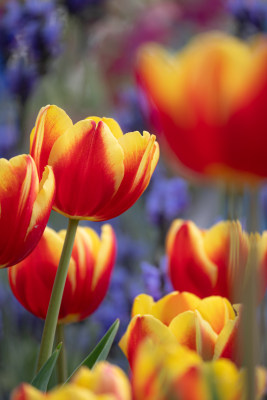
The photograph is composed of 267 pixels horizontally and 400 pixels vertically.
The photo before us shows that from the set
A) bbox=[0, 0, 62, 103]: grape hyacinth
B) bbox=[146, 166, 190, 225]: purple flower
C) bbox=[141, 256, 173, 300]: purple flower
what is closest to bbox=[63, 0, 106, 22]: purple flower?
bbox=[0, 0, 62, 103]: grape hyacinth

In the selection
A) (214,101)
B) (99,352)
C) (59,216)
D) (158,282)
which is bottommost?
(59,216)

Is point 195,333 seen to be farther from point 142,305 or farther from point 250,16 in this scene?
point 250,16

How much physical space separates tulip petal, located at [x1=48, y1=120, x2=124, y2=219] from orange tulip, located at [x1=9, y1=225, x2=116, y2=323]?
0.04m

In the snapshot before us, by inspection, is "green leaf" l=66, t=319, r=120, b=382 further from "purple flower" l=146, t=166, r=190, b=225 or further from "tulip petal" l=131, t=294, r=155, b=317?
"purple flower" l=146, t=166, r=190, b=225

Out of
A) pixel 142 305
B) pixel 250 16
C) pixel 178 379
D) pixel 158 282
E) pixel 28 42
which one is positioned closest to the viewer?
pixel 178 379

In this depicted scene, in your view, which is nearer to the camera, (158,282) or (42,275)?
(42,275)

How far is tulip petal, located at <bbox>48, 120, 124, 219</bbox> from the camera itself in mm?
276

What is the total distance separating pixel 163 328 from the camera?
0.24m

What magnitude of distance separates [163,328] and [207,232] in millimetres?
113

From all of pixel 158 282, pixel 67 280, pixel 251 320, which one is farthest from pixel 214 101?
pixel 158 282

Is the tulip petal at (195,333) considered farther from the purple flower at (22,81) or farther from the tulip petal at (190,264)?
the purple flower at (22,81)

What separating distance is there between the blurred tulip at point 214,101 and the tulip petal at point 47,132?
3.8 inches

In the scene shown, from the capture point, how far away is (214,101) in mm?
182

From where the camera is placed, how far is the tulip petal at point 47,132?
28 cm
